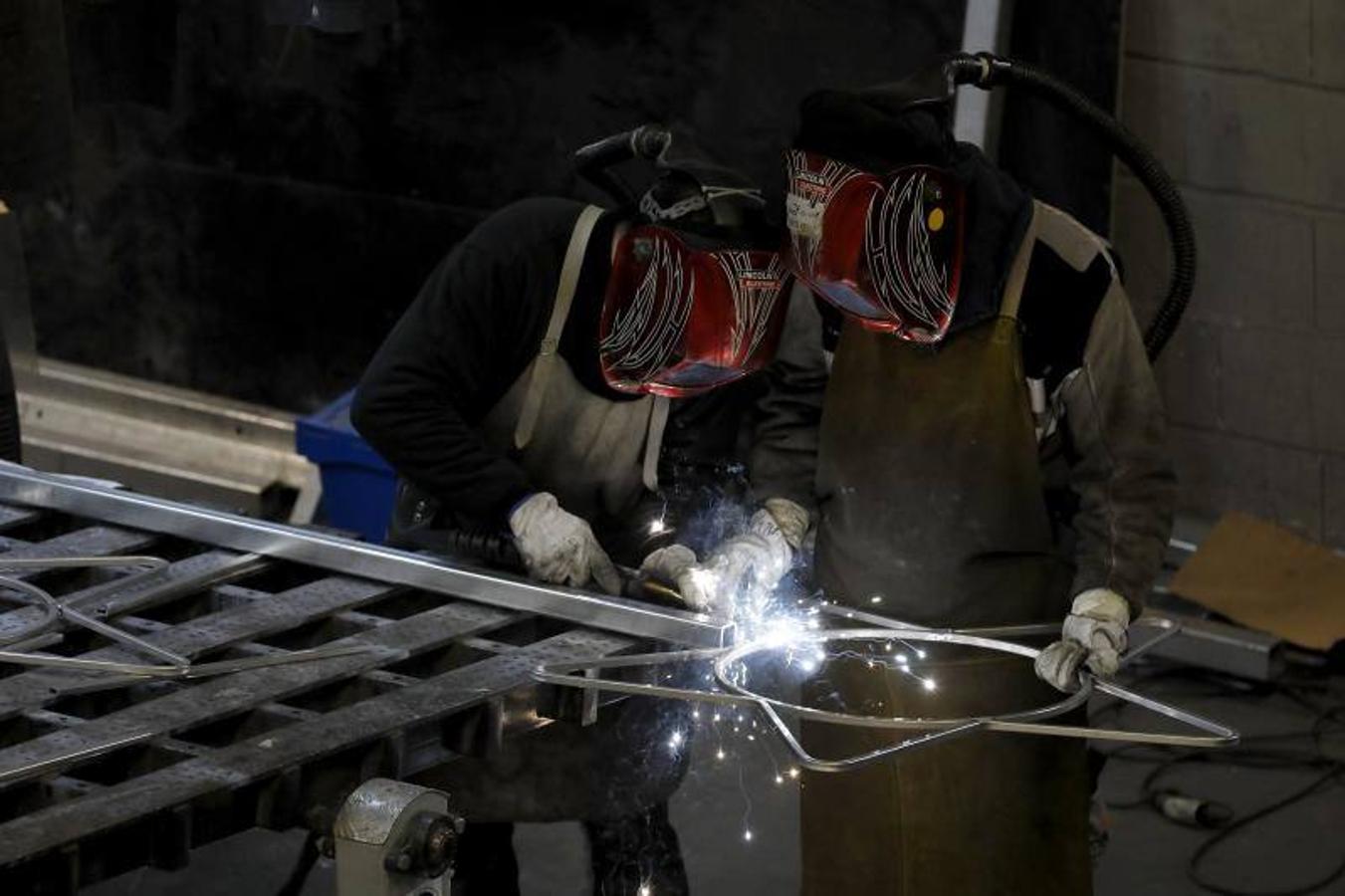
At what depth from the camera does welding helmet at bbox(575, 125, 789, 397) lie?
3.23 meters

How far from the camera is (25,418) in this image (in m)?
6.56

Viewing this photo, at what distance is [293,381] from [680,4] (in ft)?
5.53

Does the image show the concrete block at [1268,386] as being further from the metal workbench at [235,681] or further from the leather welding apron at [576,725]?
the metal workbench at [235,681]

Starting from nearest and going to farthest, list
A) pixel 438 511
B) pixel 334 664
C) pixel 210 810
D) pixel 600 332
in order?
pixel 210 810 → pixel 334 664 → pixel 600 332 → pixel 438 511

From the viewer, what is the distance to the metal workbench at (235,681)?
2414 millimetres

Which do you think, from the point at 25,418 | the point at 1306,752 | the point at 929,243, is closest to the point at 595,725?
the point at 929,243

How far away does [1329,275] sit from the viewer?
18.1 feet

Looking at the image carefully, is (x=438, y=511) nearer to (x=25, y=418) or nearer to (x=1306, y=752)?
(x=1306, y=752)

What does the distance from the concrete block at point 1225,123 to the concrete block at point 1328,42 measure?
0.07 metres

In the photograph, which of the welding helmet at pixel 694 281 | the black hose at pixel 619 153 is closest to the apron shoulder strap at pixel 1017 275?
the welding helmet at pixel 694 281

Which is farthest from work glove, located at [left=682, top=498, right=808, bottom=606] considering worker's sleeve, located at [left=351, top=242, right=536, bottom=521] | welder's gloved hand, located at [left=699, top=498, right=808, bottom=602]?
worker's sleeve, located at [left=351, top=242, right=536, bottom=521]

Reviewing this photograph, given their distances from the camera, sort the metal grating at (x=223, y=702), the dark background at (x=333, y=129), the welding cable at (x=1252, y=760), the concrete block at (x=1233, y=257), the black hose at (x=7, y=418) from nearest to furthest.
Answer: the metal grating at (x=223, y=702) < the black hose at (x=7, y=418) < the welding cable at (x=1252, y=760) < the dark background at (x=333, y=129) < the concrete block at (x=1233, y=257)

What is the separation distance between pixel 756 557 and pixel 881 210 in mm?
590

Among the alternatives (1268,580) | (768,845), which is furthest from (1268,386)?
(768,845)
